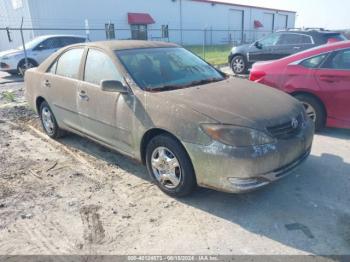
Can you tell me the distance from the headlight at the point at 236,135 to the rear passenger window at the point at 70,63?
2.42m

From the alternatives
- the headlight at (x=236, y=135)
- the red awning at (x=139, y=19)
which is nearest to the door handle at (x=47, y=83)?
the headlight at (x=236, y=135)

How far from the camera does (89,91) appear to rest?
437 cm

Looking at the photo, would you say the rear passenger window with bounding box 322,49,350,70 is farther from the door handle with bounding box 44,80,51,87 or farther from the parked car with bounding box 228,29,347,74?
the parked car with bounding box 228,29,347,74

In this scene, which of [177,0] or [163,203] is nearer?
[163,203]

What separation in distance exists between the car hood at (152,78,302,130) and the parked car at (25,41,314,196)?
1cm

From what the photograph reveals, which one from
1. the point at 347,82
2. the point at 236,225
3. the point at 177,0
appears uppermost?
the point at 177,0

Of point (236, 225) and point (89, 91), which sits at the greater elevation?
point (89, 91)

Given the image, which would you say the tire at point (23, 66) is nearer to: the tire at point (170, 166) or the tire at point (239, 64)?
the tire at point (239, 64)

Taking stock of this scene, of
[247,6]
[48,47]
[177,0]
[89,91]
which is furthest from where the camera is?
[247,6]

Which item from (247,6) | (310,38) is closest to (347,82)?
(310,38)

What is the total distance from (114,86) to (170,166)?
3.60ft

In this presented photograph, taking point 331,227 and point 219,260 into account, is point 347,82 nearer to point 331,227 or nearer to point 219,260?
point 331,227

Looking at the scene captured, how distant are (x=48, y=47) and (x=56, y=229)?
1251cm

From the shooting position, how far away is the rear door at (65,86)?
185 inches
